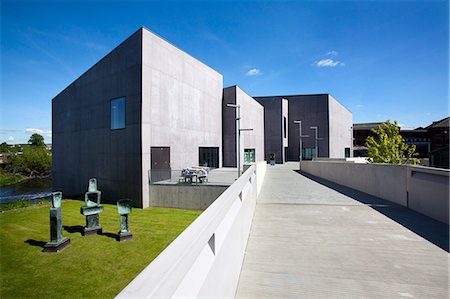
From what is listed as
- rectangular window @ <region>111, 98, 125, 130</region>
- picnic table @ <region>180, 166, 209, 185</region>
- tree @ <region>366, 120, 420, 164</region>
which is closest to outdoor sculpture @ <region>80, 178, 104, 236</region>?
picnic table @ <region>180, 166, 209, 185</region>

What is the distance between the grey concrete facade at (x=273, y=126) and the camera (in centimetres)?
4441

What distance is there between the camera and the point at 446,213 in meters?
6.03

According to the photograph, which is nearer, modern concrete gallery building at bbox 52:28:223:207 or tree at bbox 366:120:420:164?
modern concrete gallery building at bbox 52:28:223:207

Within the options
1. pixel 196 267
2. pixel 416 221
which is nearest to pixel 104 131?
pixel 196 267

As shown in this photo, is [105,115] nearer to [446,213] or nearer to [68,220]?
[68,220]

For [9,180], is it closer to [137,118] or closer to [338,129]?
[137,118]

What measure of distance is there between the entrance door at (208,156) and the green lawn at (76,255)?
11.3 m

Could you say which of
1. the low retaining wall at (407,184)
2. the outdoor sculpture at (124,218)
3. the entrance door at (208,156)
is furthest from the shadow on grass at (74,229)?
the low retaining wall at (407,184)

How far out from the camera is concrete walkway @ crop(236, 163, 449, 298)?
352 centimetres

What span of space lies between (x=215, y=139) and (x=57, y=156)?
21748 mm

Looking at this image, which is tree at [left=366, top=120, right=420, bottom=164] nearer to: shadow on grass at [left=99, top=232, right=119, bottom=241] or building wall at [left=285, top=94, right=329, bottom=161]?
building wall at [left=285, top=94, right=329, bottom=161]

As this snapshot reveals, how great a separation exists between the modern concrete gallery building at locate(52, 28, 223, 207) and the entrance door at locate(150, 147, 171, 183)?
81mm

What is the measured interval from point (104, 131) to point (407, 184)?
22395 mm

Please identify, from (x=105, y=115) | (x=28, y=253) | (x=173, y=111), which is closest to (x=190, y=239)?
(x=28, y=253)
